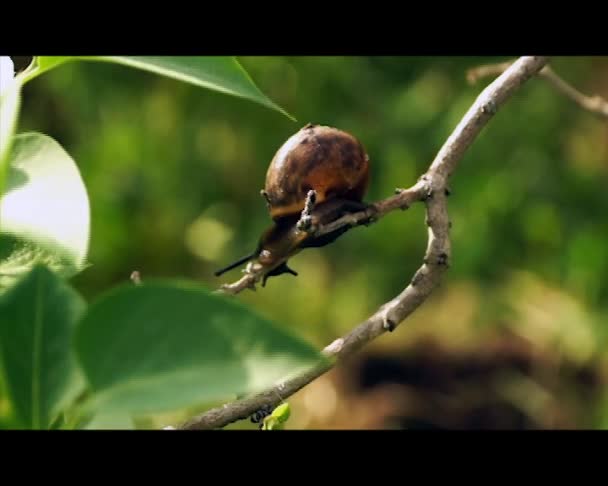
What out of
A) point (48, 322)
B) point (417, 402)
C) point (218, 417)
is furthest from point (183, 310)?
point (417, 402)

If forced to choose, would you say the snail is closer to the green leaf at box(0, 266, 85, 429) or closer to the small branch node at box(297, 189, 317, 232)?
the small branch node at box(297, 189, 317, 232)

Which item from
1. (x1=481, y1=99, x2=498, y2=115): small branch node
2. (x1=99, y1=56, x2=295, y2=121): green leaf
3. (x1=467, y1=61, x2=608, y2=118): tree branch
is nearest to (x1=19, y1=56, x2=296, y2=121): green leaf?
(x1=99, y1=56, x2=295, y2=121): green leaf

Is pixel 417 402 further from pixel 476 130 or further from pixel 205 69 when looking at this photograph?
pixel 205 69

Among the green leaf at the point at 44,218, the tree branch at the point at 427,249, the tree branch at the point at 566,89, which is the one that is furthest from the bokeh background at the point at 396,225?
the green leaf at the point at 44,218

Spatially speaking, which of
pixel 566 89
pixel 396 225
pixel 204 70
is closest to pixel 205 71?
pixel 204 70

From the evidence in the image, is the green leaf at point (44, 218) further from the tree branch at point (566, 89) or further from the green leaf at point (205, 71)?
the tree branch at point (566, 89)

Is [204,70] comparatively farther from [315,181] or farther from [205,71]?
[315,181]
